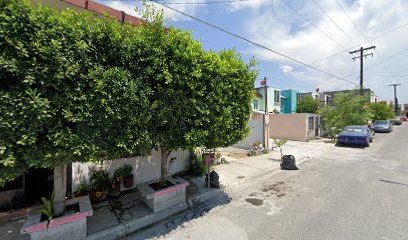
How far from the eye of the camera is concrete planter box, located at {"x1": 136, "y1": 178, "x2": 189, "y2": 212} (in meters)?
4.61

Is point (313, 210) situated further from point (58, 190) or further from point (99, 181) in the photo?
point (58, 190)

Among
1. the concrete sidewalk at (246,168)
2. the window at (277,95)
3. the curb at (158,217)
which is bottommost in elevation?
the curb at (158,217)

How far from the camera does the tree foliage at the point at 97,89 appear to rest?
2.73m

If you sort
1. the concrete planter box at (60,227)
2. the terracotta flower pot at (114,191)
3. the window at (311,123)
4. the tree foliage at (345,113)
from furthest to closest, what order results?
the tree foliage at (345,113)
the window at (311,123)
the terracotta flower pot at (114,191)
the concrete planter box at (60,227)

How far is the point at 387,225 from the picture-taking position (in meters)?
4.26

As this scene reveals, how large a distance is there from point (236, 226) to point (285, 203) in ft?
6.43

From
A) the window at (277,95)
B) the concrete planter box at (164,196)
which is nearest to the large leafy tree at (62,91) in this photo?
the concrete planter box at (164,196)

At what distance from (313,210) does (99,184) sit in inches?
229

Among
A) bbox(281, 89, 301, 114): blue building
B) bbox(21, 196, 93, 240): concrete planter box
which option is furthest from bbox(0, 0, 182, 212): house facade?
bbox(281, 89, 301, 114): blue building

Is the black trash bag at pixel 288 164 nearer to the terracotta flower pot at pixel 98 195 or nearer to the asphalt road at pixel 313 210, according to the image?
the asphalt road at pixel 313 210

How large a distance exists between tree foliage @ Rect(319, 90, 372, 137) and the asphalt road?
35.7 feet

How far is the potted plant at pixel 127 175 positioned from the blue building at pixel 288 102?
28.3 m

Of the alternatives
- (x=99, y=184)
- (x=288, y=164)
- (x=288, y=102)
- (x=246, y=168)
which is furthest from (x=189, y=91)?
(x=288, y=102)

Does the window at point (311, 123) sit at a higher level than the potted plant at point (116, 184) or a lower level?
higher
